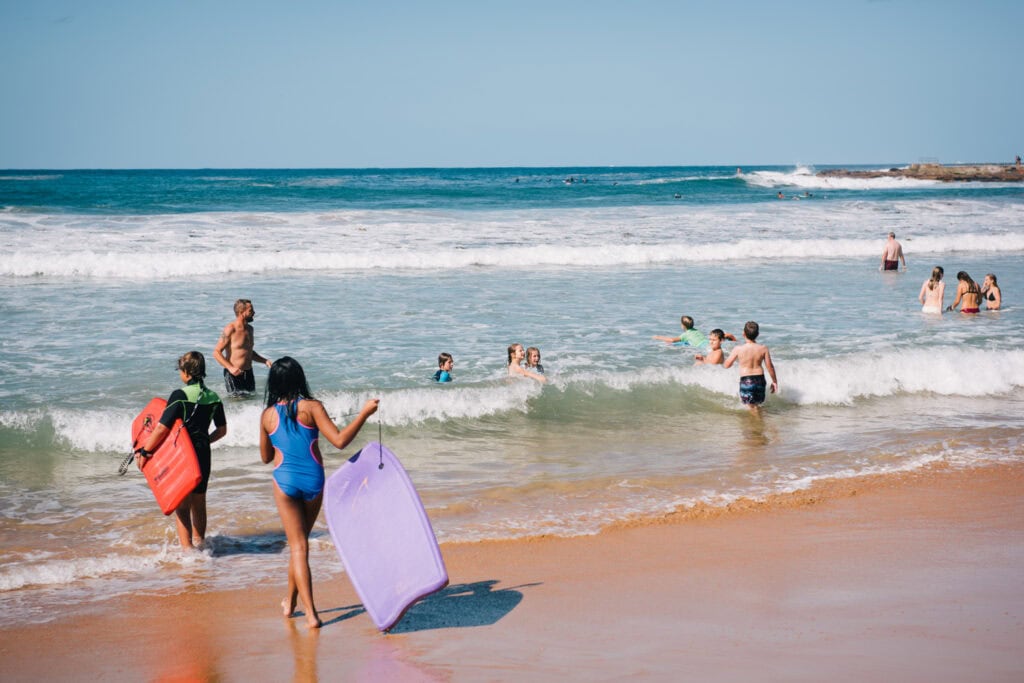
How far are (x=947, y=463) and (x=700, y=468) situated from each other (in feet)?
7.18

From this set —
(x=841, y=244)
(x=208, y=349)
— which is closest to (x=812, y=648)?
(x=208, y=349)

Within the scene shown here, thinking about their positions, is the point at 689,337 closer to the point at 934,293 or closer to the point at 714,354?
the point at 714,354

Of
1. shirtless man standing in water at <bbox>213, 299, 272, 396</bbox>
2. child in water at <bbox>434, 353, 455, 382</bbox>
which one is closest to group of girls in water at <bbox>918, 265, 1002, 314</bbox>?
child in water at <bbox>434, 353, 455, 382</bbox>

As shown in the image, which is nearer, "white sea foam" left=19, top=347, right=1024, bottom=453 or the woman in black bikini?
A: "white sea foam" left=19, top=347, right=1024, bottom=453

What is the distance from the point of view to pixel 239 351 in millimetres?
10070

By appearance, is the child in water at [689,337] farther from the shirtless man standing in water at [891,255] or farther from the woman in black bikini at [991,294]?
the shirtless man standing in water at [891,255]

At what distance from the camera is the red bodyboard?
5.73 meters

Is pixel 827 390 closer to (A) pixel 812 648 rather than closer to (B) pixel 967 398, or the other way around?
(B) pixel 967 398

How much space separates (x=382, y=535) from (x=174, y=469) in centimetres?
193

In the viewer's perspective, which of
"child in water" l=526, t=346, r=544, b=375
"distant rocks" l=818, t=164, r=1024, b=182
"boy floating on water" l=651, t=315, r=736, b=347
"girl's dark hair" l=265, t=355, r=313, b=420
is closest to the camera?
"girl's dark hair" l=265, t=355, r=313, b=420

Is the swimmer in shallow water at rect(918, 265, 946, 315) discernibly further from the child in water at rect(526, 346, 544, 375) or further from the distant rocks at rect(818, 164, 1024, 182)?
the distant rocks at rect(818, 164, 1024, 182)

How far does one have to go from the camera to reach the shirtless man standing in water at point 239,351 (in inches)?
390

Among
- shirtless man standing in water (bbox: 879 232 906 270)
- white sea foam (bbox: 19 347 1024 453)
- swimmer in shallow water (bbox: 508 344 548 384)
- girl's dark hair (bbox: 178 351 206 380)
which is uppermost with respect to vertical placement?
shirtless man standing in water (bbox: 879 232 906 270)

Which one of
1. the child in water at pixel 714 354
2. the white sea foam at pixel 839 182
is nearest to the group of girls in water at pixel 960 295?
the child in water at pixel 714 354
